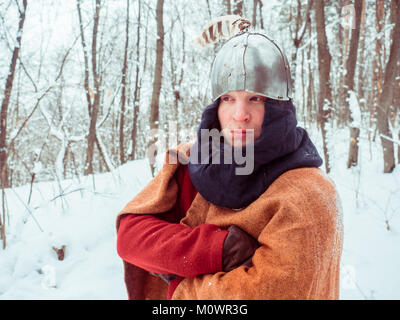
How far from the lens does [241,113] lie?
3.59 feet

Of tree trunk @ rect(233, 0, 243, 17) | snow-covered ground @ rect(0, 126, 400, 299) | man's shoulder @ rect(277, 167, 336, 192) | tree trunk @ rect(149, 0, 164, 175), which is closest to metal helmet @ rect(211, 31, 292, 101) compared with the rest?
man's shoulder @ rect(277, 167, 336, 192)

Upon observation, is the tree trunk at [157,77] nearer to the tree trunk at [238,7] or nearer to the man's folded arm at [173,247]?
the tree trunk at [238,7]

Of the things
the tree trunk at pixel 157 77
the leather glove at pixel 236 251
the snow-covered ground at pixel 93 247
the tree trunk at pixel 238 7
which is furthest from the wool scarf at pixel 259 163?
the tree trunk at pixel 238 7

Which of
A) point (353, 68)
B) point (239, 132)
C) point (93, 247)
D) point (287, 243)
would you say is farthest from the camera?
point (353, 68)

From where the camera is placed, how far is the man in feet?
2.87

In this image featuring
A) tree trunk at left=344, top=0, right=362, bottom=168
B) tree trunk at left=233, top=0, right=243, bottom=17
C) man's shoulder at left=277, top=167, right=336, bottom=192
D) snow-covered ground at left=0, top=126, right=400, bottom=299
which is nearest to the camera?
man's shoulder at left=277, top=167, right=336, bottom=192

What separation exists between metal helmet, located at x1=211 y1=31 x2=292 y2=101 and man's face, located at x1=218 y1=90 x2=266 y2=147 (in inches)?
1.4

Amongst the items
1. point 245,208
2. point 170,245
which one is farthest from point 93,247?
point 245,208

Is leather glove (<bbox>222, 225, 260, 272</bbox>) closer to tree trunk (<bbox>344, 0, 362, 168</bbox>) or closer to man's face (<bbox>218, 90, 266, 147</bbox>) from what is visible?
man's face (<bbox>218, 90, 266, 147</bbox>)

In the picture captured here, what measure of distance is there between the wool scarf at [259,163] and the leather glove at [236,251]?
14cm

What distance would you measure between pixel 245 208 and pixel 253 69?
24.0 inches

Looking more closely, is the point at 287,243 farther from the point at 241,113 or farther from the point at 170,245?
the point at 241,113

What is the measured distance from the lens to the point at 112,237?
3076 millimetres

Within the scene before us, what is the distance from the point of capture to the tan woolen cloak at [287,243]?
0.86m
